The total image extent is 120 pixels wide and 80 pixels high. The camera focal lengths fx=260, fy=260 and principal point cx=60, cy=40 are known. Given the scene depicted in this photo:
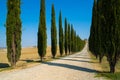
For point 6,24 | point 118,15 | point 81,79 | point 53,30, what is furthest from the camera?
point 53,30

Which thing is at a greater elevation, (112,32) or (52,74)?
(112,32)

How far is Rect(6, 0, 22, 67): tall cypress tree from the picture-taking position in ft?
78.4

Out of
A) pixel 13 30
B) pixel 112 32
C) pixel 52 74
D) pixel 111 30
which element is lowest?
pixel 52 74

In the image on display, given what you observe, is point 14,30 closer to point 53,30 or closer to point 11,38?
point 11,38

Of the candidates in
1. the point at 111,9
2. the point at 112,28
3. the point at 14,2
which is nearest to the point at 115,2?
the point at 111,9

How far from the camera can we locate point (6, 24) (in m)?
23.9

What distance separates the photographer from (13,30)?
24016mm

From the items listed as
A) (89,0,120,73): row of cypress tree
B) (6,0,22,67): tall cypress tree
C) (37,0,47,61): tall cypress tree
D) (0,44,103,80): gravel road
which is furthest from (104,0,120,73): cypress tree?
(37,0,47,61): tall cypress tree

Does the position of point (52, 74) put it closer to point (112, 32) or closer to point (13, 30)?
point (112, 32)

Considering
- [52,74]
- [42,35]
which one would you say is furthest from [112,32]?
[42,35]

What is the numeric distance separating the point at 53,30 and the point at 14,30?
81.3ft

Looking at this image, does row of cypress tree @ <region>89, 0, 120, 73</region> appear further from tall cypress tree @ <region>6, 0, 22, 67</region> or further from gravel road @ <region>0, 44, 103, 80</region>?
tall cypress tree @ <region>6, 0, 22, 67</region>

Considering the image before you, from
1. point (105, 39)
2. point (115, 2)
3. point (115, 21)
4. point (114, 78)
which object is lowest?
point (114, 78)

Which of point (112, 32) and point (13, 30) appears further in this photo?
point (13, 30)
